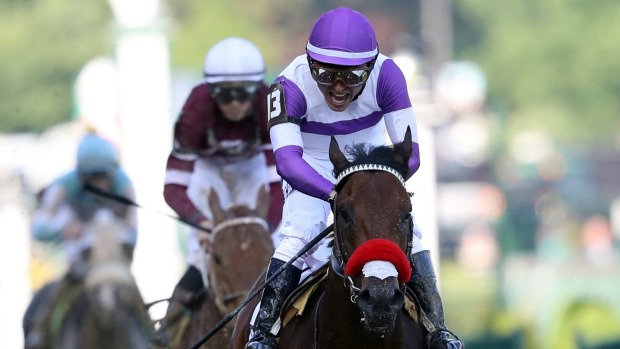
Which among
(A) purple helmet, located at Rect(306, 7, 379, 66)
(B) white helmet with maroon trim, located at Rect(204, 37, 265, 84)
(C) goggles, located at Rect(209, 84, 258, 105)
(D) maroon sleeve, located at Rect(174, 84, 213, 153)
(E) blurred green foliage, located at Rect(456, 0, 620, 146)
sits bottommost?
(E) blurred green foliage, located at Rect(456, 0, 620, 146)

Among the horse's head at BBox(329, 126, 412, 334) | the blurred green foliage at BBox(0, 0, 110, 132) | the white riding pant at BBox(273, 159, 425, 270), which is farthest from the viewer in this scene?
the blurred green foliage at BBox(0, 0, 110, 132)

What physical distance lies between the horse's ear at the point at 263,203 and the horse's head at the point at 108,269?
60.4 inches

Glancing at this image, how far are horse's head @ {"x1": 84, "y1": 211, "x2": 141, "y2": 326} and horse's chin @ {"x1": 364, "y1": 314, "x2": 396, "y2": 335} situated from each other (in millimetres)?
4744

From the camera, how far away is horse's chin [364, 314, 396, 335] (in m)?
5.76

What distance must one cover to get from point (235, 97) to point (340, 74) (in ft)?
10.5

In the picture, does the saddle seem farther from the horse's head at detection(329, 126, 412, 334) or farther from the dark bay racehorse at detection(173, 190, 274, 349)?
the dark bay racehorse at detection(173, 190, 274, 349)

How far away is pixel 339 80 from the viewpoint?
21.7 ft

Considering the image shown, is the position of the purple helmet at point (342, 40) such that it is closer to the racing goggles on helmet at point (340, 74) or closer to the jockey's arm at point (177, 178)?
the racing goggles on helmet at point (340, 74)

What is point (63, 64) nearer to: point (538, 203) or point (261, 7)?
point (261, 7)

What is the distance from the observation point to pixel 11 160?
2948 cm

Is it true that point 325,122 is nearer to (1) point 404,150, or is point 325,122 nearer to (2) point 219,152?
(1) point 404,150

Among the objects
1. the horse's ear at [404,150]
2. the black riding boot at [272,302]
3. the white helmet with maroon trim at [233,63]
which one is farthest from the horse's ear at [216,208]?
the horse's ear at [404,150]

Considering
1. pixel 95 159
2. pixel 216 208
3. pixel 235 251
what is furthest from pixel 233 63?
pixel 95 159

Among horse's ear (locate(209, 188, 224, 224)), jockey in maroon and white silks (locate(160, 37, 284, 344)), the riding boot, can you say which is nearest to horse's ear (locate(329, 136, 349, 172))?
horse's ear (locate(209, 188, 224, 224))
